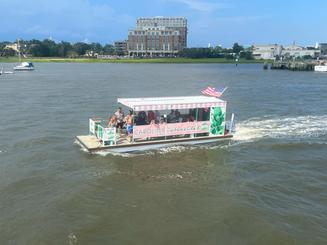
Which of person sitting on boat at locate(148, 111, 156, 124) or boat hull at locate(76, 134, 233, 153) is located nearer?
boat hull at locate(76, 134, 233, 153)

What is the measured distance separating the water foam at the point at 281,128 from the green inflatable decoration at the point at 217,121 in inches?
66.5

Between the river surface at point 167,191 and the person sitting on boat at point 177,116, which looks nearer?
the river surface at point 167,191


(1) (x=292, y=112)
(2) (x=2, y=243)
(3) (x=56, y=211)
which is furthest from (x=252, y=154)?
(1) (x=292, y=112)

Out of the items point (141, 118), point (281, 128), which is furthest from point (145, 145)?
point (281, 128)

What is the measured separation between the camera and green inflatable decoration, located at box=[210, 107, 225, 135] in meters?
23.7

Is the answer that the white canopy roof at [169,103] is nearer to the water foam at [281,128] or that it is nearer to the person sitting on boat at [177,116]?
the person sitting on boat at [177,116]

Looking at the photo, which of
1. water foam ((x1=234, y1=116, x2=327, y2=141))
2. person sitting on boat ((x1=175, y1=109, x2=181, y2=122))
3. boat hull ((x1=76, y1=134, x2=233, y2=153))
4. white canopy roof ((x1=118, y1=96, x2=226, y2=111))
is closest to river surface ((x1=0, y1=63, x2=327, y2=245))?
water foam ((x1=234, y1=116, x2=327, y2=141))

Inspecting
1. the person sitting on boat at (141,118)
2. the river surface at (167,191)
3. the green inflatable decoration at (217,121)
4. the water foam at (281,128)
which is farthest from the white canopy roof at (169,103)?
the water foam at (281,128)

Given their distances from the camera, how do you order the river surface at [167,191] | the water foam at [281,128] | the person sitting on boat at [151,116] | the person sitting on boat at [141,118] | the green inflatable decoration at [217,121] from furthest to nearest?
the water foam at [281,128] → the green inflatable decoration at [217,121] → the person sitting on boat at [151,116] → the person sitting on boat at [141,118] → the river surface at [167,191]

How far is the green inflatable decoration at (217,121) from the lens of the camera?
23.7 m

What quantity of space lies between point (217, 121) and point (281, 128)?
7468mm

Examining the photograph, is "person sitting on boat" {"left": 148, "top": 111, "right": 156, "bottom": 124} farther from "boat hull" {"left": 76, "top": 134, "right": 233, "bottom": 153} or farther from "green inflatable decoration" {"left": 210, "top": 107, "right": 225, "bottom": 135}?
"green inflatable decoration" {"left": 210, "top": 107, "right": 225, "bottom": 135}

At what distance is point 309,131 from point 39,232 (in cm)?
2053

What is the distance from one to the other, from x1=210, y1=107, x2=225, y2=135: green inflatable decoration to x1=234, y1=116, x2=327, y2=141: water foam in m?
1.69
